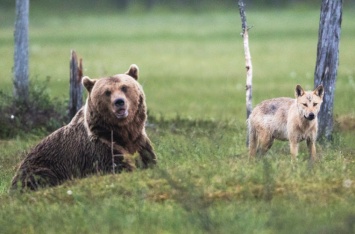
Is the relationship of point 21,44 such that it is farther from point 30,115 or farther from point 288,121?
point 288,121

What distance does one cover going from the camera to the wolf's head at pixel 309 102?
11242mm

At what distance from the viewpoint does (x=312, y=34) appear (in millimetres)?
44875

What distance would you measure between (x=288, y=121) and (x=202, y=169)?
96.9 inches

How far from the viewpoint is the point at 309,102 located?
11305 mm

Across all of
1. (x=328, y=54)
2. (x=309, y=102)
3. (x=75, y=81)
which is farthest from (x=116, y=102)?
(x=75, y=81)

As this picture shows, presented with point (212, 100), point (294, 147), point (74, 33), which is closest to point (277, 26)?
point (74, 33)

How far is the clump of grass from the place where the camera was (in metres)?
A: 16.2

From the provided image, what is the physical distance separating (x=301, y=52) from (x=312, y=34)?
29.6 feet

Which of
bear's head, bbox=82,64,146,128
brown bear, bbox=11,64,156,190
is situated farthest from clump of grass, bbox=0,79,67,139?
bear's head, bbox=82,64,146,128

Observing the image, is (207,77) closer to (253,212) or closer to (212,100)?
(212,100)

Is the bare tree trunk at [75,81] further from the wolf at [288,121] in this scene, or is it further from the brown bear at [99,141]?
the brown bear at [99,141]

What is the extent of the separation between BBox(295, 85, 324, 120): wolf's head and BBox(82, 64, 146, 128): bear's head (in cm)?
196

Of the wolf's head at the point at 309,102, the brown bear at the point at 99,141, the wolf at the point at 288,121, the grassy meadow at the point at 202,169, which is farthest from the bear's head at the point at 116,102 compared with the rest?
the wolf's head at the point at 309,102

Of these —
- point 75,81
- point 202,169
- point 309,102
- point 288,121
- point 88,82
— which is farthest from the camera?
point 75,81
